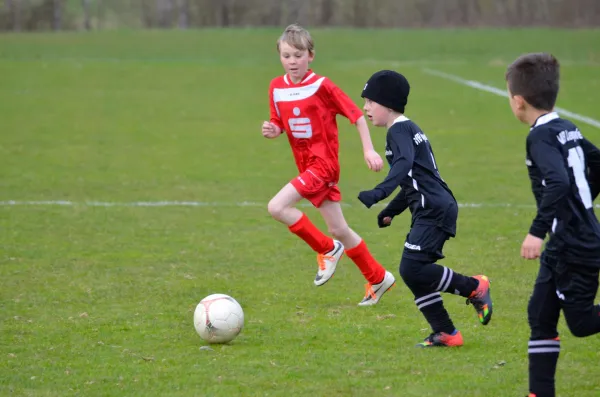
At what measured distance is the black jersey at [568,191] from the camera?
4.98 m

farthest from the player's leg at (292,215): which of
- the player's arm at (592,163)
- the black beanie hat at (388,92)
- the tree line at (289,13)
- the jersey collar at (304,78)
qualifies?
the tree line at (289,13)

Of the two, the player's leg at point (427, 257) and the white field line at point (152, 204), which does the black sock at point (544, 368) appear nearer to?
the player's leg at point (427, 257)

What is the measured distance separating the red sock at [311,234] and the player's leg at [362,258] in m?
0.14

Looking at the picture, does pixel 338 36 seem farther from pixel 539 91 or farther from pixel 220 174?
pixel 539 91

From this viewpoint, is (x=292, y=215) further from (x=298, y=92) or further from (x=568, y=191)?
(x=568, y=191)

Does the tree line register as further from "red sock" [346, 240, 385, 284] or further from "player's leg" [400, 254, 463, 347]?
"player's leg" [400, 254, 463, 347]

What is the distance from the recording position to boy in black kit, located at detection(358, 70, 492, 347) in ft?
20.8

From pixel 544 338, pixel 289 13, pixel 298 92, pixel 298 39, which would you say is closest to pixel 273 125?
pixel 298 92

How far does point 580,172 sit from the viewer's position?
510 centimetres

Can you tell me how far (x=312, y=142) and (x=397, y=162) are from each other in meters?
1.85

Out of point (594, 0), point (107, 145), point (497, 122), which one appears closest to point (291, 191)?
point (107, 145)

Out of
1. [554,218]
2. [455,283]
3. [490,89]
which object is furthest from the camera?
[490,89]

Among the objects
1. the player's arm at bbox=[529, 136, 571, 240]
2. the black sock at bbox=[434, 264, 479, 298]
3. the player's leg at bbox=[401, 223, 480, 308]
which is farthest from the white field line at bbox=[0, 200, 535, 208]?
the player's arm at bbox=[529, 136, 571, 240]

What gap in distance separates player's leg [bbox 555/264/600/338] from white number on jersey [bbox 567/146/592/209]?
0.32m
